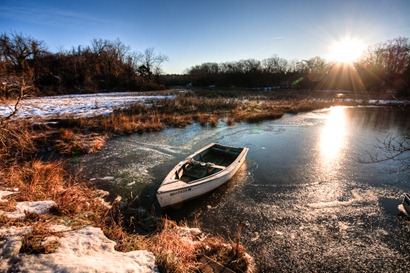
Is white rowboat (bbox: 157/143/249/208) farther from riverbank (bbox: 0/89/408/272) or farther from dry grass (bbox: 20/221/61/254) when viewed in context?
dry grass (bbox: 20/221/61/254)

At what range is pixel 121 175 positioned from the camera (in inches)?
368

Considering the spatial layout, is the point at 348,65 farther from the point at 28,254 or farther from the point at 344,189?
the point at 28,254

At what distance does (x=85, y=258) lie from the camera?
3.32 meters

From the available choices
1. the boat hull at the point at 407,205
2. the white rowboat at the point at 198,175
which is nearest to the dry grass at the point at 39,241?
the white rowboat at the point at 198,175

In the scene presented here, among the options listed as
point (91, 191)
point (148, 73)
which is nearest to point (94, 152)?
point (91, 191)

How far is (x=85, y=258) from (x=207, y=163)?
19.1 feet

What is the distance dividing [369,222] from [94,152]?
13016 millimetres

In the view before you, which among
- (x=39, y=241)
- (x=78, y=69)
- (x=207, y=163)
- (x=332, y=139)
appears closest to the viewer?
(x=39, y=241)

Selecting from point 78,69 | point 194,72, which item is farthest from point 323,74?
point 78,69

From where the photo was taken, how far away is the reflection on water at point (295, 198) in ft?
17.6

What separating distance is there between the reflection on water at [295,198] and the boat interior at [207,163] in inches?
33.0

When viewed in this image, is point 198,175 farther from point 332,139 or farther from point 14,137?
point 332,139

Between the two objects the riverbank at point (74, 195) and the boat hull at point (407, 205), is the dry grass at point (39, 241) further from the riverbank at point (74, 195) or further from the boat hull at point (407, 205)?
the boat hull at point (407, 205)

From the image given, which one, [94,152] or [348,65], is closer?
[94,152]
